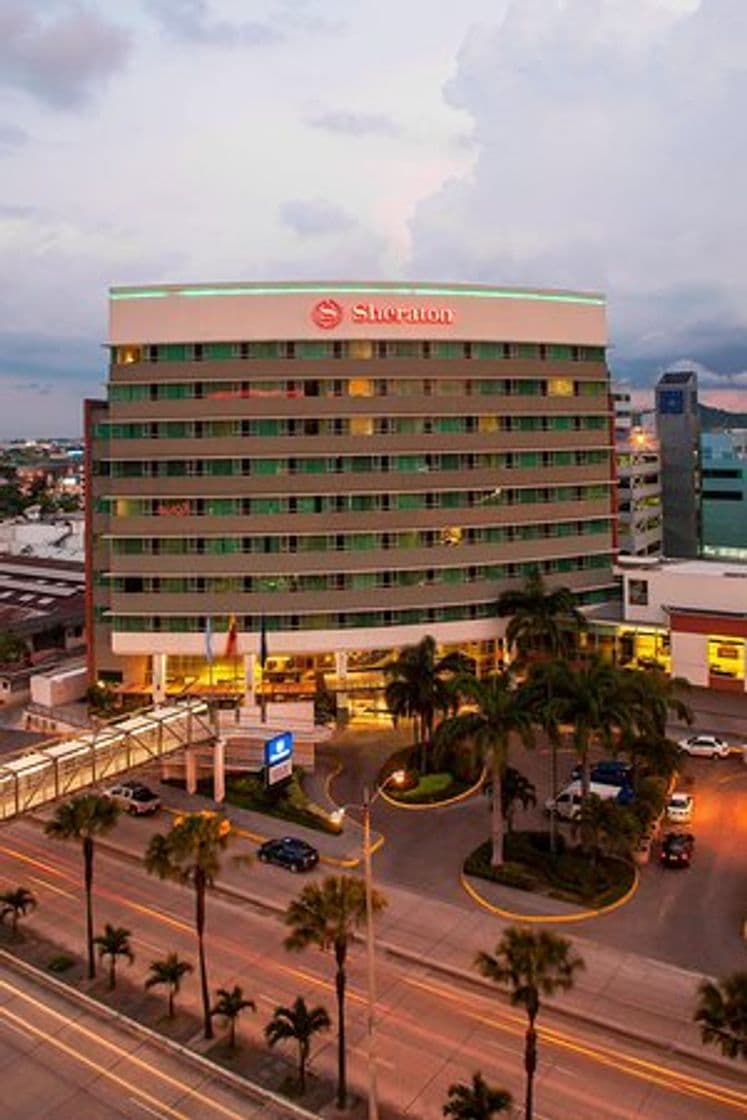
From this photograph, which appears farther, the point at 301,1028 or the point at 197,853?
the point at 197,853

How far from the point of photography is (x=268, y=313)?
83.8 meters

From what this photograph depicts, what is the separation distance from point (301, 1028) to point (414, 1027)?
6.14 meters

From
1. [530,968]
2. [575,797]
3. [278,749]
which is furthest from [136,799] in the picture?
[530,968]

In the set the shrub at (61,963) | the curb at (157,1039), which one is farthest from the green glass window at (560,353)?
the curb at (157,1039)

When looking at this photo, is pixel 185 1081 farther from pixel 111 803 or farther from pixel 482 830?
pixel 482 830

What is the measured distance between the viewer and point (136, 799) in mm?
64625

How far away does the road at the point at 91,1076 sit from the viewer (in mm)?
34719

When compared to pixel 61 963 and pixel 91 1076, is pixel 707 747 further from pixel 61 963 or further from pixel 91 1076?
pixel 91 1076

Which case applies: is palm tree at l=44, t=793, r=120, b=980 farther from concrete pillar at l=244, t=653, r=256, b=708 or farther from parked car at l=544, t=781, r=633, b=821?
concrete pillar at l=244, t=653, r=256, b=708

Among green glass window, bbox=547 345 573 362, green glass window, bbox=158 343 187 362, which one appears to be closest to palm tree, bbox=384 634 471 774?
green glass window, bbox=158 343 187 362

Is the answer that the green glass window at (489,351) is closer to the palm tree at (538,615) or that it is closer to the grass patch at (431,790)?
the palm tree at (538,615)

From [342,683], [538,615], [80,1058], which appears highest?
[538,615]

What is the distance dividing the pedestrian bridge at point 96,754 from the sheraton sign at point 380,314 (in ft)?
126

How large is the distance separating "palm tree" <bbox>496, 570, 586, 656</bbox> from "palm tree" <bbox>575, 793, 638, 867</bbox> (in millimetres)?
30351
